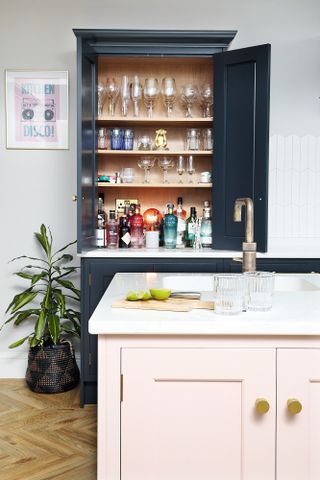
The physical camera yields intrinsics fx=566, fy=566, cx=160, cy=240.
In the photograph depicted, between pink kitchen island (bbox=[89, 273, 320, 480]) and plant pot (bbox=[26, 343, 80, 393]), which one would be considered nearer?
pink kitchen island (bbox=[89, 273, 320, 480])

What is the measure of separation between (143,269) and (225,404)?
6.73 feet

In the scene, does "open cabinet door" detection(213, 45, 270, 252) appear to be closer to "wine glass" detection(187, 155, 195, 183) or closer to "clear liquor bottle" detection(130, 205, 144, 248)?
"wine glass" detection(187, 155, 195, 183)

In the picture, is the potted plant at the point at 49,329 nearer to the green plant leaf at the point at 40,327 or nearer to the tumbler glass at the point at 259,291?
the green plant leaf at the point at 40,327

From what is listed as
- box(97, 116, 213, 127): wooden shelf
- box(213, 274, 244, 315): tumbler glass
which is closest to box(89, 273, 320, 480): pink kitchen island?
box(213, 274, 244, 315): tumbler glass

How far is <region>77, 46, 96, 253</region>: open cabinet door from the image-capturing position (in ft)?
10.9

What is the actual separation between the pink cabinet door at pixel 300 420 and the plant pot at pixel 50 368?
8.02 ft

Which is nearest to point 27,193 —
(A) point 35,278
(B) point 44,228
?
(B) point 44,228

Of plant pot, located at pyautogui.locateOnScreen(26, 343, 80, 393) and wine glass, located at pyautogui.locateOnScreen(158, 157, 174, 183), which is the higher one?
wine glass, located at pyautogui.locateOnScreen(158, 157, 174, 183)

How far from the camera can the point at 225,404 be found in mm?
1462

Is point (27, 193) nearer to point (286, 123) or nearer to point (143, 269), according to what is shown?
point (143, 269)

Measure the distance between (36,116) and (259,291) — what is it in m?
2.87

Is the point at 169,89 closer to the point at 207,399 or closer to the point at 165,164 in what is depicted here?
the point at 165,164

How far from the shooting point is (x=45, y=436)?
299 centimetres

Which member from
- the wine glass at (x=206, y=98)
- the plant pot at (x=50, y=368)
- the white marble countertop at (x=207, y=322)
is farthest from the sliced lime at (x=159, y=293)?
the wine glass at (x=206, y=98)
